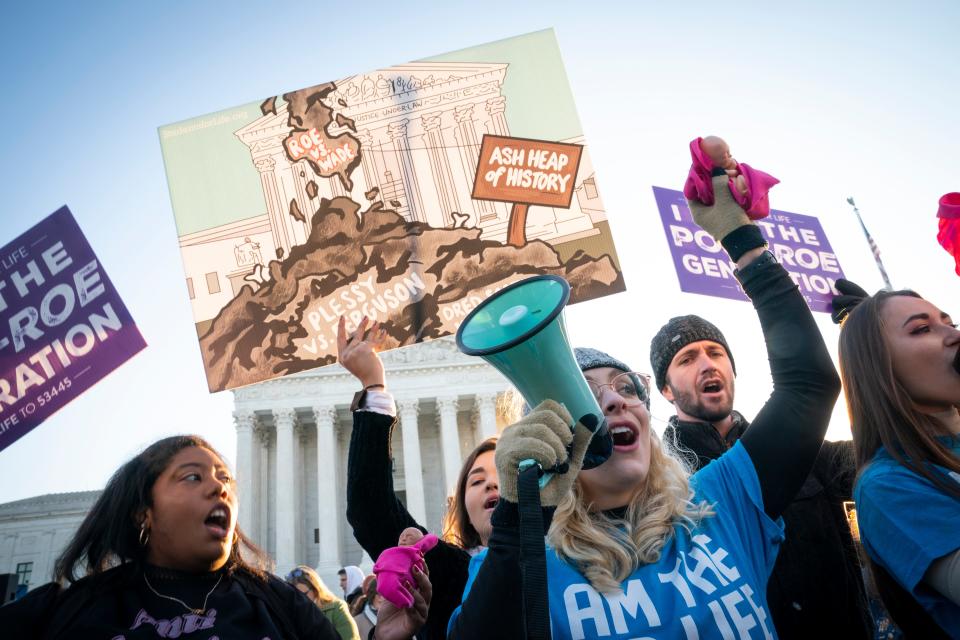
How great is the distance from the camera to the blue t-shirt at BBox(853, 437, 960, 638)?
189 cm

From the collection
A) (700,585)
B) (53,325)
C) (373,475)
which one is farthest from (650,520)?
(53,325)

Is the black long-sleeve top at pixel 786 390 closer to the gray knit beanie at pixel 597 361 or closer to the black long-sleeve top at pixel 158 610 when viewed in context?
the gray knit beanie at pixel 597 361

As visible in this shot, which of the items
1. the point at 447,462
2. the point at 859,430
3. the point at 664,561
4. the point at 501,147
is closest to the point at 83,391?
the point at 501,147

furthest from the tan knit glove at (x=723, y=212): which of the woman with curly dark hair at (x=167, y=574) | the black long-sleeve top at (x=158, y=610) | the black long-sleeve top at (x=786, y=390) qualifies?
the black long-sleeve top at (x=158, y=610)

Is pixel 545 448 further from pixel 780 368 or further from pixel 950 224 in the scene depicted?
pixel 950 224

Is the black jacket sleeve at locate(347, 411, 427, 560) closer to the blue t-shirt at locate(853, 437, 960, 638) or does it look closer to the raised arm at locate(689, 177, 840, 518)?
the raised arm at locate(689, 177, 840, 518)

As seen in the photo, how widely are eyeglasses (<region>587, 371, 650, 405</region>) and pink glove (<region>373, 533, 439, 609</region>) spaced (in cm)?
86

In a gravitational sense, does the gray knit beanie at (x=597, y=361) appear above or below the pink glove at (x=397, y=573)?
above

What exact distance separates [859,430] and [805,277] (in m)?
4.26

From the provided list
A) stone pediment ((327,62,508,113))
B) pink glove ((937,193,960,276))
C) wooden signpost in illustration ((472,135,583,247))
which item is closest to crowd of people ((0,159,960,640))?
pink glove ((937,193,960,276))

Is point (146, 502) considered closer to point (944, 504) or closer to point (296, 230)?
point (296, 230)

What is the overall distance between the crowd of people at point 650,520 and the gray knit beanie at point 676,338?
57 centimetres

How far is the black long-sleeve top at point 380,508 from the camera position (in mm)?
2924

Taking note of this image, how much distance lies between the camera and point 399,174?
4.28 m
